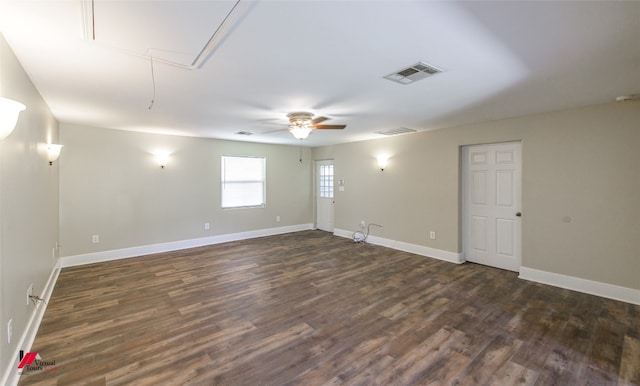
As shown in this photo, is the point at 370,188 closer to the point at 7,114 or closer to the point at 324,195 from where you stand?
the point at 324,195

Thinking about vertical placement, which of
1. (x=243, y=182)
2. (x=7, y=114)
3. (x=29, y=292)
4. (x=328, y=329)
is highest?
(x=7, y=114)

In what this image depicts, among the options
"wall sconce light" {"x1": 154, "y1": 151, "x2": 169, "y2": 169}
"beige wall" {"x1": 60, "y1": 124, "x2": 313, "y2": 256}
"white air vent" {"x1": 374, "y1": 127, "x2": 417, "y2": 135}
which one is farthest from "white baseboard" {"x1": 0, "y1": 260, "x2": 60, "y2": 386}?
"white air vent" {"x1": 374, "y1": 127, "x2": 417, "y2": 135}

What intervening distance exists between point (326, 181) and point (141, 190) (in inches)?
172

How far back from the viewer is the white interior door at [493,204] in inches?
172

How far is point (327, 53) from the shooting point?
6.88 feet

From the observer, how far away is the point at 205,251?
563 cm

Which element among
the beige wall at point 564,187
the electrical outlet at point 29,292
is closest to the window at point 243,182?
the beige wall at point 564,187

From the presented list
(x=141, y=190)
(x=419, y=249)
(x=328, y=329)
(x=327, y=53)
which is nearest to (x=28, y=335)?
(x=328, y=329)

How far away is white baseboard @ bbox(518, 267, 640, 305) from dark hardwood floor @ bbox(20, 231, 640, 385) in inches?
5.6

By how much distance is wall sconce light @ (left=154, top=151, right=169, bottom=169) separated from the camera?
18.1ft

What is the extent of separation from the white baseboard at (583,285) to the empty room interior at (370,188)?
21 millimetres

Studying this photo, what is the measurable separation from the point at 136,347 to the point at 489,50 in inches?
148

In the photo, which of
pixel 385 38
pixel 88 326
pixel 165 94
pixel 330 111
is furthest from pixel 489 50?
pixel 88 326

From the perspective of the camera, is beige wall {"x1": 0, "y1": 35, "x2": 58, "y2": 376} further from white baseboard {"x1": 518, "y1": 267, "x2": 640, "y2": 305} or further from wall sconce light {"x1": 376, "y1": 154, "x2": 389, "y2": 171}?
white baseboard {"x1": 518, "y1": 267, "x2": 640, "y2": 305}
